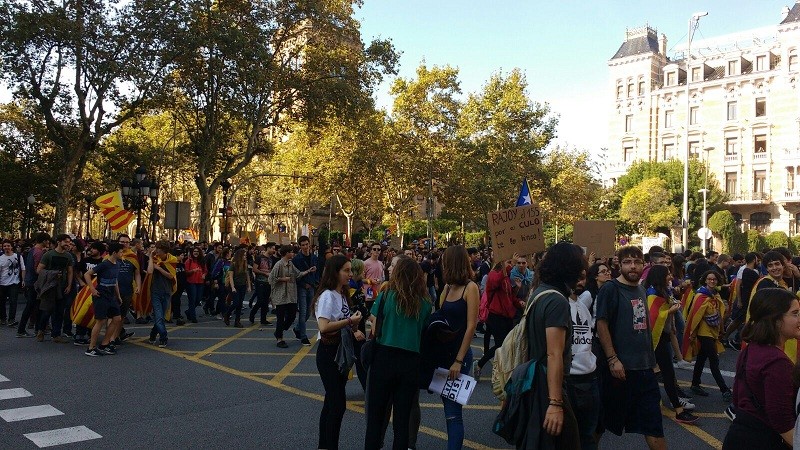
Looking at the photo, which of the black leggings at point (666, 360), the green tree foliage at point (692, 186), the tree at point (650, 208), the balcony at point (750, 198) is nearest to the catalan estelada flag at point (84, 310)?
the black leggings at point (666, 360)

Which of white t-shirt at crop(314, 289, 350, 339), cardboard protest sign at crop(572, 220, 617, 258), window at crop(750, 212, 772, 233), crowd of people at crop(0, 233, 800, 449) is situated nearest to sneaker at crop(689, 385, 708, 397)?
crowd of people at crop(0, 233, 800, 449)

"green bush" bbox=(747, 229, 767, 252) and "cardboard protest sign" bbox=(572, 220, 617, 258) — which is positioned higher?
"green bush" bbox=(747, 229, 767, 252)

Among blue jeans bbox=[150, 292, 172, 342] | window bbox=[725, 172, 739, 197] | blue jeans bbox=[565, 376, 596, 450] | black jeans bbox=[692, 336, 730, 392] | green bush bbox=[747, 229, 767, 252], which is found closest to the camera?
blue jeans bbox=[565, 376, 596, 450]

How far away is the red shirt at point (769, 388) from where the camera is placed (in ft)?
10.9

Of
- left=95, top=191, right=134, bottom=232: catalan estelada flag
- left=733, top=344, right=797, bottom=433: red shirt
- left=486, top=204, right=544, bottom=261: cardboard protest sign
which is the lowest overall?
left=733, top=344, right=797, bottom=433: red shirt

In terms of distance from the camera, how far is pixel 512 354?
3.97m

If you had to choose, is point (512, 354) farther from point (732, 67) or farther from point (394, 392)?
point (732, 67)

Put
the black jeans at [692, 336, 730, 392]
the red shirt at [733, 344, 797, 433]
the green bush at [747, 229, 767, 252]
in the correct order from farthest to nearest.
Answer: the green bush at [747, 229, 767, 252] < the black jeans at [692, 336, 730, 392] < the red shirt at [733, 344, 797, 433]

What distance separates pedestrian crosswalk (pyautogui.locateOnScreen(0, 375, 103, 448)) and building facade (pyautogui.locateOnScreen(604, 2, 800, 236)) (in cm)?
4988

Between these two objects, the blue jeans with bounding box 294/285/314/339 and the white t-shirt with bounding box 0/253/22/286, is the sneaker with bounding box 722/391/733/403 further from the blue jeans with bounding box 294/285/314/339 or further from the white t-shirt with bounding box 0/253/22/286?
the white t-shirt with bounding box 0/253/22/286

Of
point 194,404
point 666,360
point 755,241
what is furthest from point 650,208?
point 194,404

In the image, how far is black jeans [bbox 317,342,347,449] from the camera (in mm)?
5309

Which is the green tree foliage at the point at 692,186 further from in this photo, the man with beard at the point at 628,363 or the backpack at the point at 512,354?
the backpack at the point at 512,354

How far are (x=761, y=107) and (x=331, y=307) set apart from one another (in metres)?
60.0
